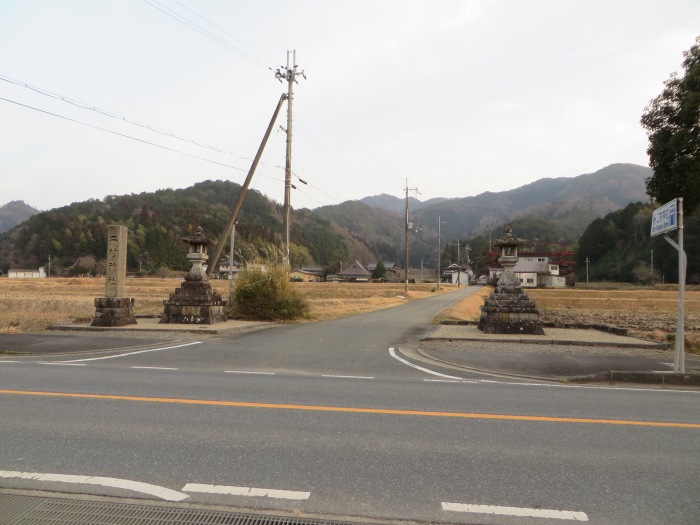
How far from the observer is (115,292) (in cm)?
1574

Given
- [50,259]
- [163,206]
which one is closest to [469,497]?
[50,259]

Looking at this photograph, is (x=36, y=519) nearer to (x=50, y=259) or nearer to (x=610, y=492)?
(x=610, y=492)

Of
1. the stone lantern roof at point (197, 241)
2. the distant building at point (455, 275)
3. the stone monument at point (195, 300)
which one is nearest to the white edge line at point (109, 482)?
the stone monument at point (195, 300)

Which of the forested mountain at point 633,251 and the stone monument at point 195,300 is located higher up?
the forested mountain at point 633,251

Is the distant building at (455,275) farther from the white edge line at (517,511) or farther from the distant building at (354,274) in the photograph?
the white edge line at (517,511)

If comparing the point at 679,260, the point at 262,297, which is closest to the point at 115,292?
the point at 262,297

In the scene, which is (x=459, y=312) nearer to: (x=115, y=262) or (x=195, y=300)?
(x=195, y=300)

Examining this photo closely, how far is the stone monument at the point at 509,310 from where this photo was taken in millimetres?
14672

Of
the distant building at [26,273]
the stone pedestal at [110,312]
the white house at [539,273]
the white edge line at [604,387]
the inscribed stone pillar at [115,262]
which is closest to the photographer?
the white edge line at [604,387]

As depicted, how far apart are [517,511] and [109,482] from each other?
Answer: 9.35ft

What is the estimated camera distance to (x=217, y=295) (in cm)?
1720

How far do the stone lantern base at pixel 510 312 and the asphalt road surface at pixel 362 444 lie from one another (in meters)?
6.95

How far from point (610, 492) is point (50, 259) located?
122 m

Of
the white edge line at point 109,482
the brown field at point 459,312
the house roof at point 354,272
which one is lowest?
the brown field at point 459,312
